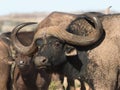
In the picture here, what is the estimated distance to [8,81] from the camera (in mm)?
12828

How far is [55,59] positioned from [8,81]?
6.36 ft

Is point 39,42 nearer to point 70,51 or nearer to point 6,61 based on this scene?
point 70,51

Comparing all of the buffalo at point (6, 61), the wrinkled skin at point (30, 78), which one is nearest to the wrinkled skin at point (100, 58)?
the buffalo at point (6, 61)

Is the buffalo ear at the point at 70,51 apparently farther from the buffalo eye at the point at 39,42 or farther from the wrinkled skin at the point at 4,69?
the wrinkled skin at the point at 4,69

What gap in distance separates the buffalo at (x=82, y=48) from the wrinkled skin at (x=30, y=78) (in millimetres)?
1213

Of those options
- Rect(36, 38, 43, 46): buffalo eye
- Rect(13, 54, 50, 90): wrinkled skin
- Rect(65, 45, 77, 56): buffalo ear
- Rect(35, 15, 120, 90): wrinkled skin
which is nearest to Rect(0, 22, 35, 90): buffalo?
Rect(13, 54, 50, 90): wrinkled skin

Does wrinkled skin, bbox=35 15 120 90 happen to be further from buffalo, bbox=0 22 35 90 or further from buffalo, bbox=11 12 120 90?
buffalo, bbox=0 22 35 90

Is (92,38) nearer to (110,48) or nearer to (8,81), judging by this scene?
(110,48)

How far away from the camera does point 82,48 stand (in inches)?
460

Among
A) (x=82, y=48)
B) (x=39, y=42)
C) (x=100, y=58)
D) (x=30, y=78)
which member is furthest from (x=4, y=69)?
(x=100, y=58)

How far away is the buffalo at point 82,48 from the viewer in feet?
37.1


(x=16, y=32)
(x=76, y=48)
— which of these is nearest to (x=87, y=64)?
(x=76, y=48)

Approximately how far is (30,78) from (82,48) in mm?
2172

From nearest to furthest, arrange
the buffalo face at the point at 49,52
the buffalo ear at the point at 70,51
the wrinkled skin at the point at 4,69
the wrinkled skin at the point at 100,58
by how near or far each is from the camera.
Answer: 1. the buffalo face at the point at 49,52
2. the wrinkled skin at the point at 100,58
3. the buffalo ear at the point at 70,51
4. the wrinkled skin at the point at 4,69
